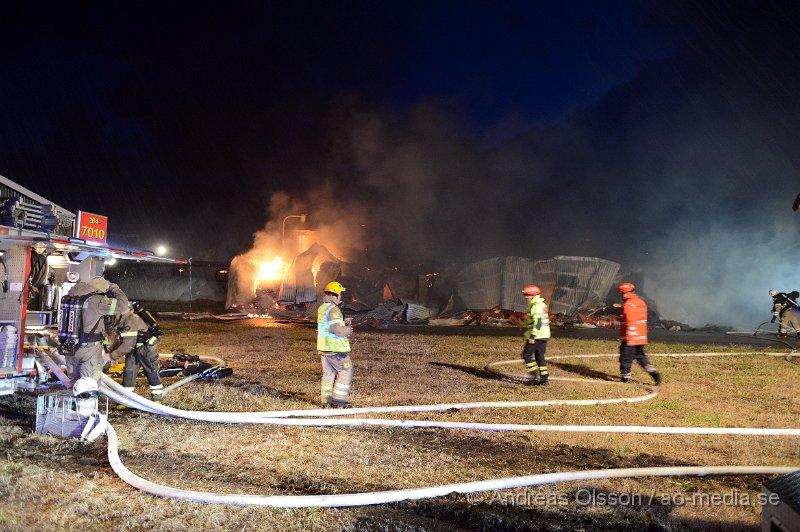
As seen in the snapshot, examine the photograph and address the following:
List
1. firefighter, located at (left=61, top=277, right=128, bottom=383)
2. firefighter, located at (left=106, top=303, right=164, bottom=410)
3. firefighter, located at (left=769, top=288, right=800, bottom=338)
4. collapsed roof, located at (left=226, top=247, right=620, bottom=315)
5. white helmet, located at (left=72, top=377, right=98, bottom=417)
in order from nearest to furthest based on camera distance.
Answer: white helmet, located at (left=72, top=377, right=98, bottom=417) < firefighter, located at (left=61, top=277, right=128, bottom=383) < firefighter, located at (left=106, top=303, right=164, bottom=410) < firefighter, located at (left=769, top=288, right=800, bottom=338) < collapsed roof, located at (left=226, top=247, right=620, bottom=315)

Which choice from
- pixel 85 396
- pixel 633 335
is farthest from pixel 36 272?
pixel 633 335

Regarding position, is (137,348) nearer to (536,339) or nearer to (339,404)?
(339,404)

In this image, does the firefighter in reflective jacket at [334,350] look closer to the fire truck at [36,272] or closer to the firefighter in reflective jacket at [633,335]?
the fire truck at [36,272]

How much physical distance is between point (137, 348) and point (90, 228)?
1.81 m

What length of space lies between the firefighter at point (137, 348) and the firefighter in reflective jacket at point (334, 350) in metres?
2.29

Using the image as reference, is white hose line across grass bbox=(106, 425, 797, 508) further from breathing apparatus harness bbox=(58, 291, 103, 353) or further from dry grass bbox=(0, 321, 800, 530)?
breathing apparatus harness bbox=(58, 291, 103, 353)

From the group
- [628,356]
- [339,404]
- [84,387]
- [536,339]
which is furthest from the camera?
[628,356]

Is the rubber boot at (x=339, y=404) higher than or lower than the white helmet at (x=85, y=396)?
lower

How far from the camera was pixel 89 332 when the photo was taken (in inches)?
243

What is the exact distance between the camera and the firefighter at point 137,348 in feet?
23.2

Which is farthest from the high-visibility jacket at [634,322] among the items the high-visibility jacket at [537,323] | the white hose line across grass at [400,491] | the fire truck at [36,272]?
the fire truck at [36,272]

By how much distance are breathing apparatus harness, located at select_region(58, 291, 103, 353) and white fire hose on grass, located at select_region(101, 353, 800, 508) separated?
522mm

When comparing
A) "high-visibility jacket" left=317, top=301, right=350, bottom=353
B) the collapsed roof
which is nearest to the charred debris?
the collapsed roof

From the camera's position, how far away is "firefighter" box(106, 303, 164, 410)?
707 cm
